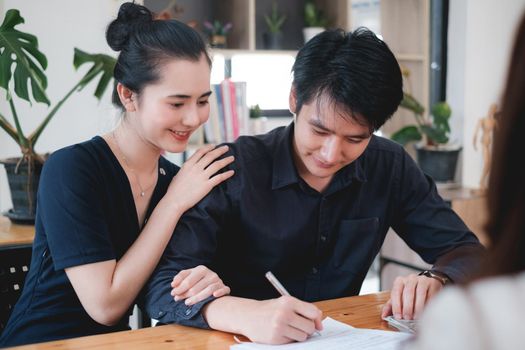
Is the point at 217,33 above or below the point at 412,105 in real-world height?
above

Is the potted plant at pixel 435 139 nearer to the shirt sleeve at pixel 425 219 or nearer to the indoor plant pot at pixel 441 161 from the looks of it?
the indoor plant pot at pixel 441 161

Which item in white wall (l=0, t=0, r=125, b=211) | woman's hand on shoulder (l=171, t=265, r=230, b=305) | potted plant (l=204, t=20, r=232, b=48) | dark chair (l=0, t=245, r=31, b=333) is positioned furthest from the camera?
potted plant (l=204, t=20, r=232, b=48)

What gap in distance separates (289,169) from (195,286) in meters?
0.43

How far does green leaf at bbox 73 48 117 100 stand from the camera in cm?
221

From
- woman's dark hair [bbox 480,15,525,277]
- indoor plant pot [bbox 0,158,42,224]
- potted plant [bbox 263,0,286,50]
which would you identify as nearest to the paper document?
woman's dark hair [bbox 480,15,525,277]

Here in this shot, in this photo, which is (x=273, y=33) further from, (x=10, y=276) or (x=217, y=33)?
(x=10, y=276)

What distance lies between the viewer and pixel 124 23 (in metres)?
1.57

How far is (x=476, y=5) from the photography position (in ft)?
11.2

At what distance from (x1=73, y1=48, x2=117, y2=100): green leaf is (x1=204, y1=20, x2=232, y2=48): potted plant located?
28.7 inches

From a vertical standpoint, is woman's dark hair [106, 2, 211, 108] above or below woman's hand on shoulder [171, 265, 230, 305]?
above

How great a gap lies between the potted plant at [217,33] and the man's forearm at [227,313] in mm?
1869

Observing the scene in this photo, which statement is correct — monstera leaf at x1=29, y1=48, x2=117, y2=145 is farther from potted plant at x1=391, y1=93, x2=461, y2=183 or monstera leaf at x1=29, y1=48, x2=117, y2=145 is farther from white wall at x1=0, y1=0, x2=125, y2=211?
potted plant at x1=391, y1=93, x2=461, y2=183

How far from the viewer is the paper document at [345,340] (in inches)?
43.5

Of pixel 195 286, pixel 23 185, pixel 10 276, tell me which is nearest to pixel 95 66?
pixel 23 185
